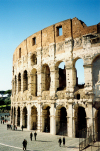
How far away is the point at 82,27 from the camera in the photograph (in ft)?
51.0

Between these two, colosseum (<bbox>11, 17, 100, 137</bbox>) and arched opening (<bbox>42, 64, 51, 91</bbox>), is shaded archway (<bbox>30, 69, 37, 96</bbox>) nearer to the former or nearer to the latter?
colosseum (<bbox>11, 17, 100, 137</bbox>)

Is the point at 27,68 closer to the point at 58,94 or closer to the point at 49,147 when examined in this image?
the point at 58,94

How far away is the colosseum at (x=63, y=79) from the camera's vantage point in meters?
14.6

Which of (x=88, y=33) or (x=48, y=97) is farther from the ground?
(x=88, y=33)

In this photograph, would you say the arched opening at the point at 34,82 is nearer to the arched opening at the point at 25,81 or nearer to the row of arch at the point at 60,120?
the row of arch at the point at 60,120

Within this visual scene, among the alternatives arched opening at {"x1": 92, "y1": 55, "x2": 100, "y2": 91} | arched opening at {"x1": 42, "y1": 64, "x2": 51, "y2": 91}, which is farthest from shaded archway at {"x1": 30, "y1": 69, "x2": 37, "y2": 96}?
arched opening at {"x1": 92, "y1": 55, "x2": 100, "y2": 91}

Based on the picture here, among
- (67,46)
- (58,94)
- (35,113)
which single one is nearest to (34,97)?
(35,113)

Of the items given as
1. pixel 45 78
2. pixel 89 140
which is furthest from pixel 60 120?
pixel 89 140

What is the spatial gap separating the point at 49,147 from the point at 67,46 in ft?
31.2

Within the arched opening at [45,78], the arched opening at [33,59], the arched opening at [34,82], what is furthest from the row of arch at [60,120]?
the arched opening at [33,59]

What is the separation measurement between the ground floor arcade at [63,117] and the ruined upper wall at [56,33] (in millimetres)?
6752

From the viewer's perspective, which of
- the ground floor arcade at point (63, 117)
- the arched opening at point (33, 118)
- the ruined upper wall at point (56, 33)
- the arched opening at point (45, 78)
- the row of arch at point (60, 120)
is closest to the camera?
the ground floor arcade at point (63, 117)

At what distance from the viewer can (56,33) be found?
689 inches

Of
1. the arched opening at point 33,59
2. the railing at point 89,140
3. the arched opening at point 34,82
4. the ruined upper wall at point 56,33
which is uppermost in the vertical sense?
the ruined upper wall at point 56,33
